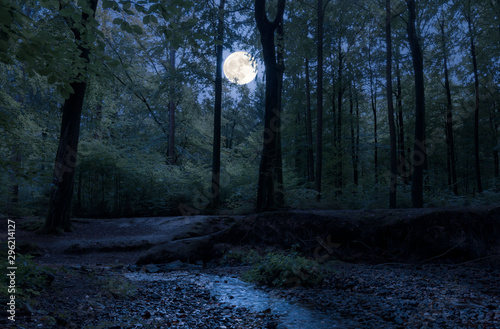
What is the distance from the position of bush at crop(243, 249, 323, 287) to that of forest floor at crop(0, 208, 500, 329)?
206 millimetres

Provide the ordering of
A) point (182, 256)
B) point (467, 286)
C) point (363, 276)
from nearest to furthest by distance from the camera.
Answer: point (467, 286) → point (363, 276) → point (182, 256)

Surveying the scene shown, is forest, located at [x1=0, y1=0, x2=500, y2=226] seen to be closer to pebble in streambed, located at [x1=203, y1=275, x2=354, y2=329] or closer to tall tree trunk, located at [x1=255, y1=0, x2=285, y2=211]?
tall tree trunk, located at [x1=255, y1=0, x2=285, y2=211]

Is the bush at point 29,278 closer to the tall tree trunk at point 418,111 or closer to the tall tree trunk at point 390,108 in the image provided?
the tall tree trunk at point 418,111

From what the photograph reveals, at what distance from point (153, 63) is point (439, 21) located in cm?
2046

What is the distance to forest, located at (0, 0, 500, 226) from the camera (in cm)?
→ 1050

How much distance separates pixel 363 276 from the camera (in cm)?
591

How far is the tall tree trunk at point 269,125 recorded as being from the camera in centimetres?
1024

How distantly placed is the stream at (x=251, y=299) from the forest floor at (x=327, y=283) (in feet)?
0.39

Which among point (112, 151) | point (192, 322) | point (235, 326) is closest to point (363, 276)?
point (235, 326)

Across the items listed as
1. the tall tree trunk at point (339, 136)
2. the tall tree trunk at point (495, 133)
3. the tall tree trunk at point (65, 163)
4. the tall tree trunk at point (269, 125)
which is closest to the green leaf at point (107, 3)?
the tall tree trunk at point (269, 125)

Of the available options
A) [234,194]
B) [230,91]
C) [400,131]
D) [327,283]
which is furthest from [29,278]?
[400,131]

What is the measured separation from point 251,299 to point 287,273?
3.00 feet

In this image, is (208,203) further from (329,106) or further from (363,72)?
(363,72)

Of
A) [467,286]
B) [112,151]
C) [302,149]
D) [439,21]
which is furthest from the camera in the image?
[302,149]
